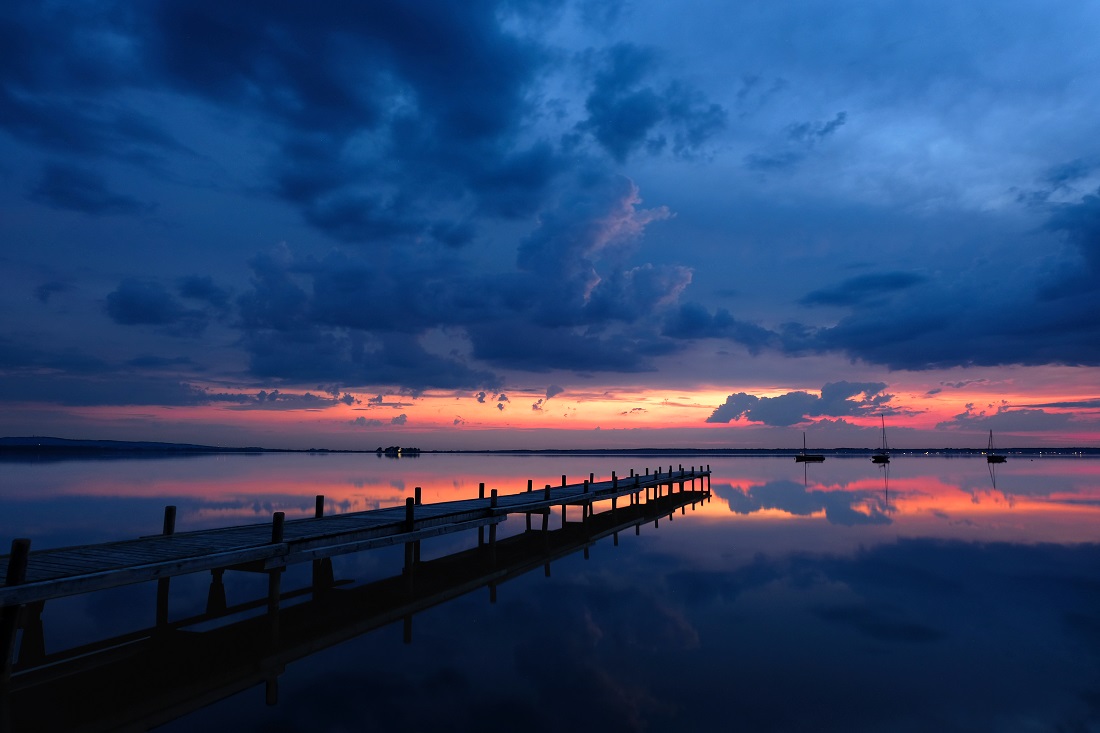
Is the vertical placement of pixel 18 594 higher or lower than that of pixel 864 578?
higher

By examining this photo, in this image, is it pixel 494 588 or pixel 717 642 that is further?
pixel 494 588

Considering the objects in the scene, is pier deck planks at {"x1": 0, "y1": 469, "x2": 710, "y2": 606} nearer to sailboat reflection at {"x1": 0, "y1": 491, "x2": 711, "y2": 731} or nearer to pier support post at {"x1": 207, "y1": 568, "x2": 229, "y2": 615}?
sailboat reflection at {"x1": 0, "y1": 491, "x2": 711, "y2": 731}

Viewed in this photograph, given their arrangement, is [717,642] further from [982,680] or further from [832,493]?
[832,493]

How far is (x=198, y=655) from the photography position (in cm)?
1236

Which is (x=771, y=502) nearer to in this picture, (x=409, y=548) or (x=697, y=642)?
(x=697, y=642)

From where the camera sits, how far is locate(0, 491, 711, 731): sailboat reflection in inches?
381

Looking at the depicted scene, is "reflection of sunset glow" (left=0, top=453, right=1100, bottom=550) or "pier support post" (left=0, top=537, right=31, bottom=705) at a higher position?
"pier support post" (left=0, top=537, right=31, bottom=705)

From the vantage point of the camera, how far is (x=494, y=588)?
1923 centimetres

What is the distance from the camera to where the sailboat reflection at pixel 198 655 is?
9672mm

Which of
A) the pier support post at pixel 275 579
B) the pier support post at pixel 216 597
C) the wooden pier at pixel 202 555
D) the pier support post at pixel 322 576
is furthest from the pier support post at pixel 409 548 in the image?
the pier support post at pixel 216 597

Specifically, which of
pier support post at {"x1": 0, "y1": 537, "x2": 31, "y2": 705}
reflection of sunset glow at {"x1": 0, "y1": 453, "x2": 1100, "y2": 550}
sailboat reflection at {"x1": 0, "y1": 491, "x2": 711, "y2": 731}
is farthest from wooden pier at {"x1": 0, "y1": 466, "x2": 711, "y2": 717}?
reflection of sunset glow at {"x1": 0, "y1": 453, "x2": 1100, "y2": 550}

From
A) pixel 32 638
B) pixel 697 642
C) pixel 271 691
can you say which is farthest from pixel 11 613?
pixel 697 642

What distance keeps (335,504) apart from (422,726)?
3824cm

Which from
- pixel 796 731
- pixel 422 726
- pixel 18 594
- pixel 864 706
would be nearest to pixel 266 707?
pixel 422 726
